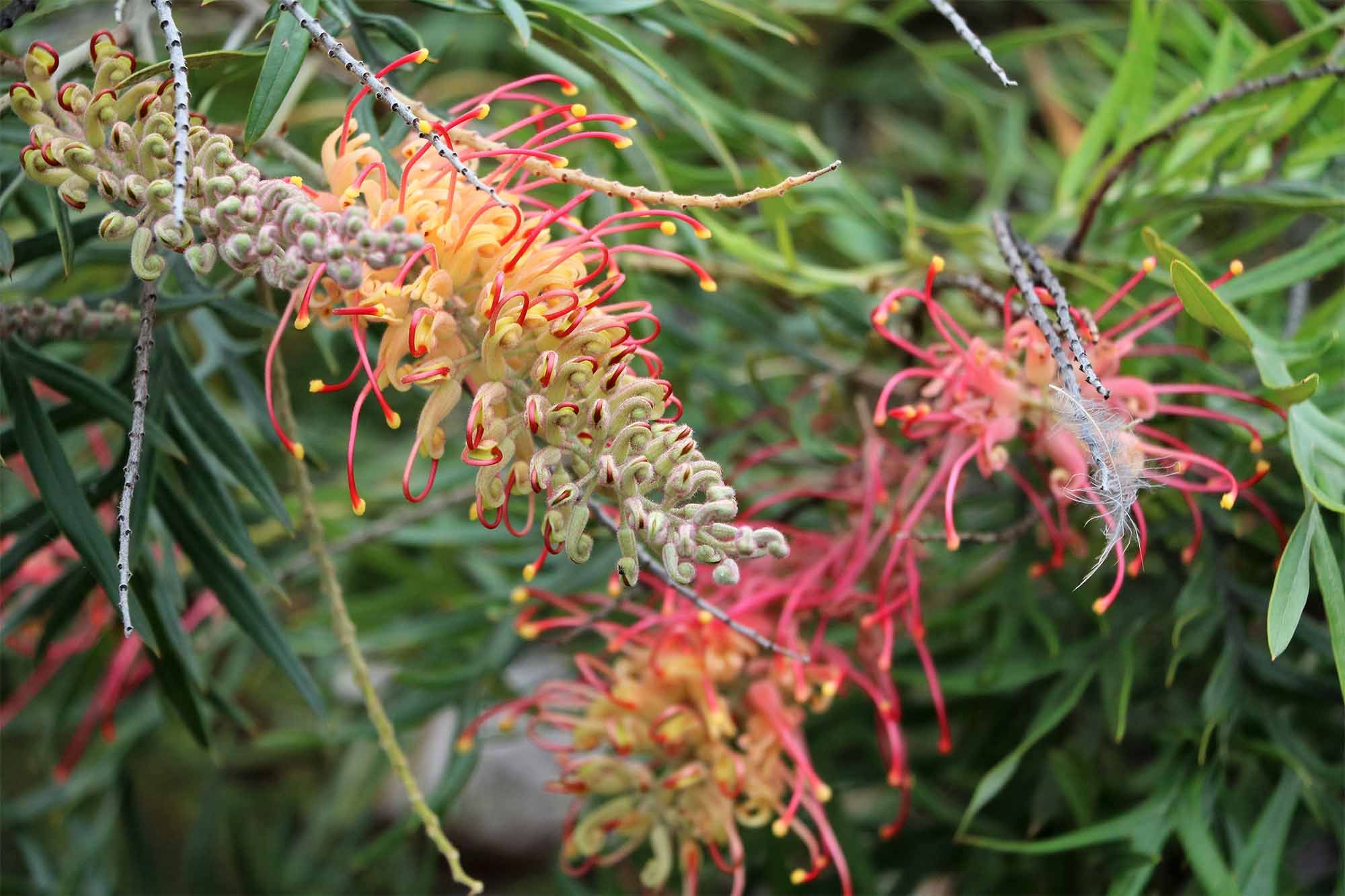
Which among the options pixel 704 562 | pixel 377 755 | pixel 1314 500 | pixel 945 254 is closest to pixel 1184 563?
pixel 1314 500

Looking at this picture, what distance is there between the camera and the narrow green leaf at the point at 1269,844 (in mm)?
643

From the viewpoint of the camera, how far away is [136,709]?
3.27ft

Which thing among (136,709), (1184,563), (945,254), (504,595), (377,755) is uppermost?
(945,254)

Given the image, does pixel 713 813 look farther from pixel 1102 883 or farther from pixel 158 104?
pixel 158 104

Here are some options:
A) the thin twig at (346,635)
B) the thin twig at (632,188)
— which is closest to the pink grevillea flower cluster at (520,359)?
the thin twig at (632,188)

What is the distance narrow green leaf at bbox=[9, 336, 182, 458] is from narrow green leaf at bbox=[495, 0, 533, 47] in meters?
0.27

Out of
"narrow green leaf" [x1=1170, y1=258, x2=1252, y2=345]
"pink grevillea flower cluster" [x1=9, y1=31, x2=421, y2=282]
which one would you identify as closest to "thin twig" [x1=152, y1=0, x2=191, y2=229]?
"pink grevillea flower cluster" [x1=9, y1=31, x2=421, y2=282]

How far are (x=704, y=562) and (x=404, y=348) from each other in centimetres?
16

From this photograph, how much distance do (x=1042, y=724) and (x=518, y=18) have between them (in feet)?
1.60

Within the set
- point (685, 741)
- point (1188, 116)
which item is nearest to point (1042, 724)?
point (685, 741)

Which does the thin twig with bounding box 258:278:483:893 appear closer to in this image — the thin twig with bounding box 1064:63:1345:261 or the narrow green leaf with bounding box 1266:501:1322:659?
the narrow green leaf with bounding box 1266:501:1322:659

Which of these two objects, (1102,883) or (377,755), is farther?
(377,755)

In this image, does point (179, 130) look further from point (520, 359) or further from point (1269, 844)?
point (1269, 844)

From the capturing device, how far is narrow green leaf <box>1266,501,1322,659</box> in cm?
49
